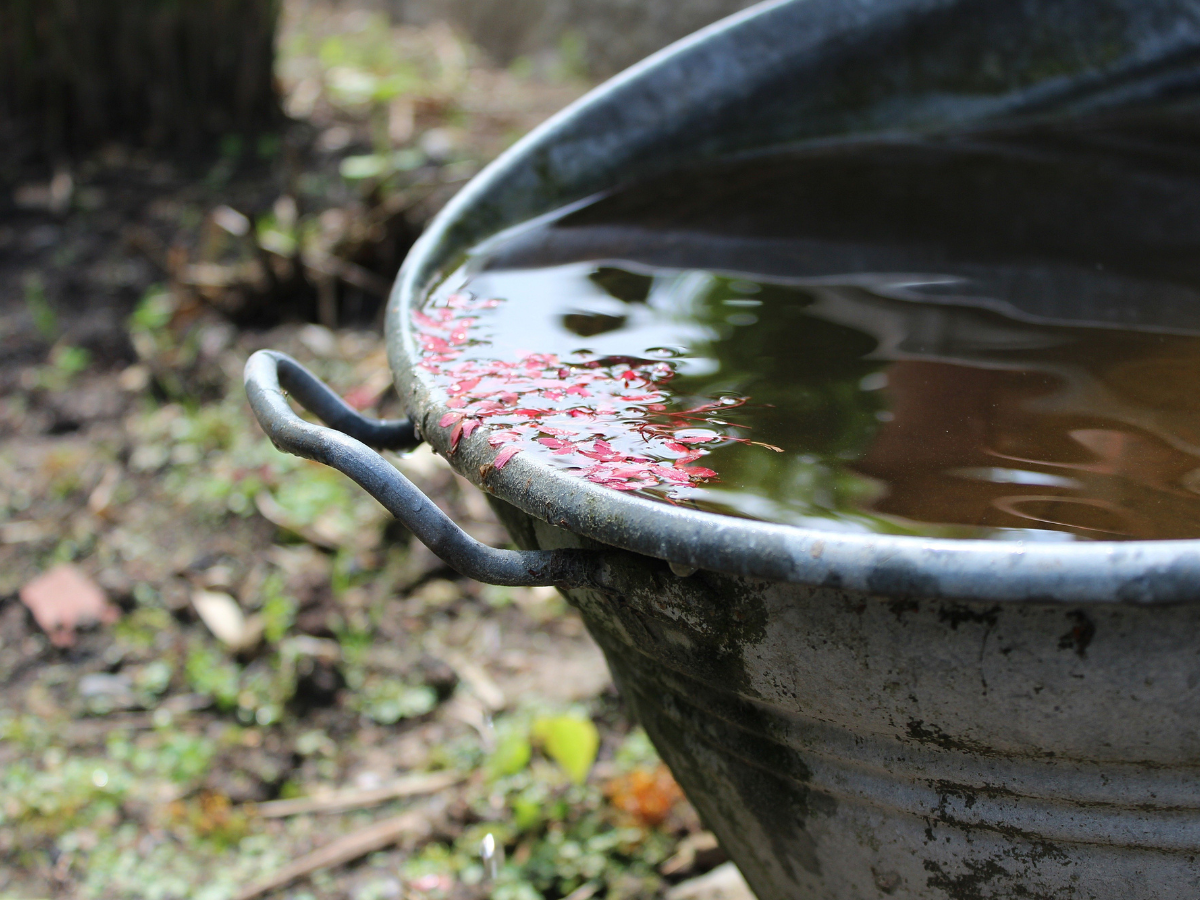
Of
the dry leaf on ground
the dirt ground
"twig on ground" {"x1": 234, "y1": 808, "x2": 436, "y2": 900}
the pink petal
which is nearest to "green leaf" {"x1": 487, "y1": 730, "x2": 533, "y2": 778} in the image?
the dirt ground

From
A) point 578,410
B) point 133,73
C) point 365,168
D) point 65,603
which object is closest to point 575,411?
point 578,410

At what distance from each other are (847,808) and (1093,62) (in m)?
1.46

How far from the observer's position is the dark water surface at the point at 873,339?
→ 2.75ft

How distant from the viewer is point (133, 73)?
428 cm

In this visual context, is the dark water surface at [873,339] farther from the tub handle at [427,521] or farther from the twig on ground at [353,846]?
the twig on ground at [353,846]

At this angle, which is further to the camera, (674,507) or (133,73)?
(133,73)

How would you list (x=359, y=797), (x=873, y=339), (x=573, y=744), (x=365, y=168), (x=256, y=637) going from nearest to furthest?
(x=873, y=339)
(x=573, y=744)
(x=359, y=797)
(x=256, y=637)
(x=365, y=168)

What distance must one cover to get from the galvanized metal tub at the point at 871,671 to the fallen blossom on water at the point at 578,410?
31 millimetres

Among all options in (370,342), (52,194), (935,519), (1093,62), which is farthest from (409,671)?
(52,194)

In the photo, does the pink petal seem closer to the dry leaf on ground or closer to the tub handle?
the tub handle

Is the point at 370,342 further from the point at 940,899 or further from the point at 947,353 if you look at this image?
the point at 940,899

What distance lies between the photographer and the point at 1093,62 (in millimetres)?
1783

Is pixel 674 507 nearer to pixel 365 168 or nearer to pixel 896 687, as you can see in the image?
pixel 896 687

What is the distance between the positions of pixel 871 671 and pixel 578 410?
36cm
